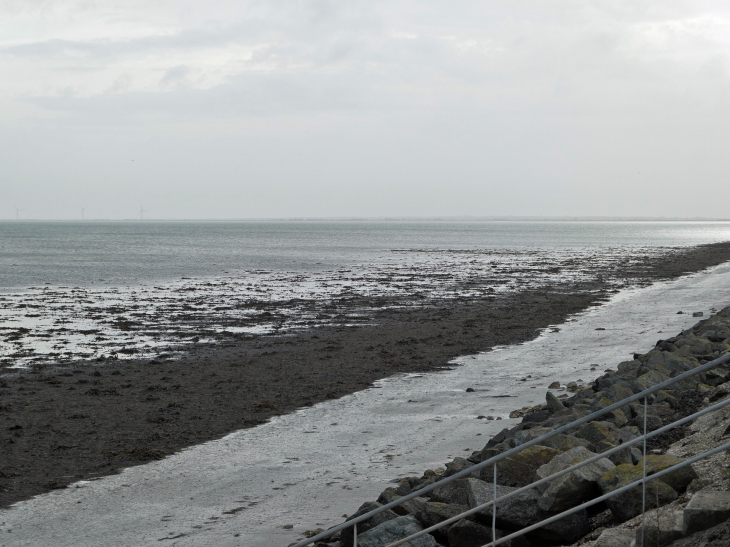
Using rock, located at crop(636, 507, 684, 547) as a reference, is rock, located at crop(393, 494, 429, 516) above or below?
below

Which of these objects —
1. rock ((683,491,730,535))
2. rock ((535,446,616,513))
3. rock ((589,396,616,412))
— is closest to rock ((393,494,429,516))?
rock ((535,446,616,513))

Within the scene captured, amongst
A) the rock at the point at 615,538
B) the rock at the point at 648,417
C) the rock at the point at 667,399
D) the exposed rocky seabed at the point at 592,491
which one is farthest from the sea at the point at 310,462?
the rock at the point at 615,538

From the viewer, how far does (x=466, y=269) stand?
168 feet

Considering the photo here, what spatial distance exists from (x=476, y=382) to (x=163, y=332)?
11.7 metres

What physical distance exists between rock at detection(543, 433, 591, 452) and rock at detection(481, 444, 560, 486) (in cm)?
30

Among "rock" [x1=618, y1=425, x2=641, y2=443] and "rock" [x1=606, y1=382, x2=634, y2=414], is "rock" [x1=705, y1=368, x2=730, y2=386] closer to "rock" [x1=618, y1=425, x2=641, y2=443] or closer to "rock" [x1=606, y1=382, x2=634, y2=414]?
"rock" [x1=606, y1=382, x2=634, y2=414]

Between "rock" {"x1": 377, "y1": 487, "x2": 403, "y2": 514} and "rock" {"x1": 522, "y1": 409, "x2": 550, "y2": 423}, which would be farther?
"rock" {"x1": 522, "y1": 409, "x2": 550, "y2": 423}

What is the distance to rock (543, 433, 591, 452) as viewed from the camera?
7383 mm

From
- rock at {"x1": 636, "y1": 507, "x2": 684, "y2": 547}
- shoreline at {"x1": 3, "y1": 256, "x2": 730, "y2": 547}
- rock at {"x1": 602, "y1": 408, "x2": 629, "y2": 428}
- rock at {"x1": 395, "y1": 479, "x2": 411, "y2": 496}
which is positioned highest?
rock at {"x1": 636, "y1": 507, "x2": 684, "y2": 547}

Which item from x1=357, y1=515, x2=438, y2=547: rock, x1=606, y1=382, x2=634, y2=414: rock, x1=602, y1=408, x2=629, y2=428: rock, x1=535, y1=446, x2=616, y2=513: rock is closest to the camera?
x1=535, y1=446, x2=616, y2=513: rock

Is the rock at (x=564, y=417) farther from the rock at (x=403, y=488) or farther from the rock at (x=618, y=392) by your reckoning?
the rock at (x=403, y=488)

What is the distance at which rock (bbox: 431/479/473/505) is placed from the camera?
6859 mm

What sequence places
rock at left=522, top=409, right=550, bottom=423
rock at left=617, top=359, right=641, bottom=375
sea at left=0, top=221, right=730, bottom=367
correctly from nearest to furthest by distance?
1. rock at left=522, top=409, right=550, bottom=423
2. rock at left=617, top=359, right=641, bottom=375
3. sea at left=0, top=221, right=730, bottom=367

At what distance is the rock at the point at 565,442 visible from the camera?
7.38 m
